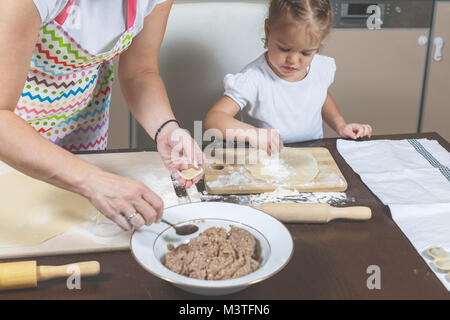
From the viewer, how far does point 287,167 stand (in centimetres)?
118

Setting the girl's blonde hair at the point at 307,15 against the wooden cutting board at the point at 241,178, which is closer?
the wooden cutting board at the point at 241,178

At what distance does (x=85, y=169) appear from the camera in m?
0.79

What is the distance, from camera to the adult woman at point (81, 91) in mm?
777

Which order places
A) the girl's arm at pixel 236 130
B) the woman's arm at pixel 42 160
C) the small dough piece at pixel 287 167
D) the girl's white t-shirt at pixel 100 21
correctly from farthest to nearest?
the girl's arm at pixel 236 130 → the small dough piece at pixel 287 167 → the girl's white t-shirt at pixel 100 21 → the woman's arm at pixel 42 160

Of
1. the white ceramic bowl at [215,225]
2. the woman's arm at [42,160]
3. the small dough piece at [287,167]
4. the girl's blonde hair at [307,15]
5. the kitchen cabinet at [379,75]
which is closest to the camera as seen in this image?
the white ceramic bowl at [215,225]

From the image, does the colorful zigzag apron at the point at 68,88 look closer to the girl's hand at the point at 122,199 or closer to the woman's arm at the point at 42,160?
the woman's arm at the point at 42,160

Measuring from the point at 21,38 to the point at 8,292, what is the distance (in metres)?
0.40

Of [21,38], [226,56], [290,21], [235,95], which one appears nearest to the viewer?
[21,38]

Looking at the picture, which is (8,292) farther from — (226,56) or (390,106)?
(390,106)

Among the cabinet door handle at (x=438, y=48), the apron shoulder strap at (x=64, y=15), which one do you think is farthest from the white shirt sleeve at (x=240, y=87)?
the cabinet door handle at (x=438, y=48)

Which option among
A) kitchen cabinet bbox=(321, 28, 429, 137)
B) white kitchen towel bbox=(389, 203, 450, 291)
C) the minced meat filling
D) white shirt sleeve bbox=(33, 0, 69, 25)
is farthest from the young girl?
kitchen cabinet bbox=(321, 28, 429, 137)

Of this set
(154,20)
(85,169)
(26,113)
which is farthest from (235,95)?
(85,169)

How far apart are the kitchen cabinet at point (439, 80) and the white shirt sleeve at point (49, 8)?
209 cm

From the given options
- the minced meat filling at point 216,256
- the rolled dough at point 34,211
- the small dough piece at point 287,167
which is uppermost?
the minced meat filling at point 216,256
